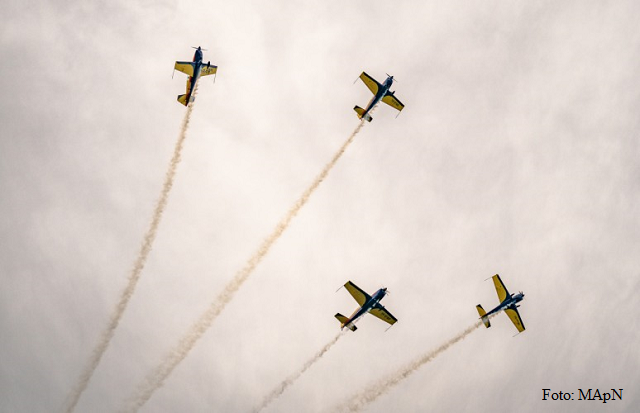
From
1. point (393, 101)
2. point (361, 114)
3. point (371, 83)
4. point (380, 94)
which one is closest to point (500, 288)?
point (393, 101)

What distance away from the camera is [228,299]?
8350 cm

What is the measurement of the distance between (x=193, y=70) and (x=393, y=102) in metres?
36.0

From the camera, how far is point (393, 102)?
93.4 m

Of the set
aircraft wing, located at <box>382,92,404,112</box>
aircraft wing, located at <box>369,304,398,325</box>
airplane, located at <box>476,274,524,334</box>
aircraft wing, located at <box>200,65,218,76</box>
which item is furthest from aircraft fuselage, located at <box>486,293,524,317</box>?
aircraft wing, located at <box>200,65,218,76</box>

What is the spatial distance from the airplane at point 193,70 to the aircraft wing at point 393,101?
30.8 metres

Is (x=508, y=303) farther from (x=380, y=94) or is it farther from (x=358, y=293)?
(x=380, y=94)

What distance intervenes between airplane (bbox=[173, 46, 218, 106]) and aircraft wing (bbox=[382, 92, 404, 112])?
3080 centimetres

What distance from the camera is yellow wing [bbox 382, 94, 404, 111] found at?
92438 mm

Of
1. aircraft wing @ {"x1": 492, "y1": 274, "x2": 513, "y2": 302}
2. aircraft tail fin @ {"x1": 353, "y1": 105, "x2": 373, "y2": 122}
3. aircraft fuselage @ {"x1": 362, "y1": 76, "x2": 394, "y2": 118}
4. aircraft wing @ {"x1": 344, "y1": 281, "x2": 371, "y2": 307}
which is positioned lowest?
aircraft wing @ {"x1": 344, "y1": 281, "x2": 371, "y2": 307}

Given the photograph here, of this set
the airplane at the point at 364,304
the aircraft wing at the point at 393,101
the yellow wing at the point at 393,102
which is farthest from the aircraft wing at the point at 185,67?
the airplane at the point at 364,304

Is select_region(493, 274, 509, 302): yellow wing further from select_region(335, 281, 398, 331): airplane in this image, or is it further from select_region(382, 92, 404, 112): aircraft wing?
select_region(382, 92, 404, 112): aircraft wing

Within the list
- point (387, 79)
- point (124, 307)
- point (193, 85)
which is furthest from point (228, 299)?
point (387, 79)

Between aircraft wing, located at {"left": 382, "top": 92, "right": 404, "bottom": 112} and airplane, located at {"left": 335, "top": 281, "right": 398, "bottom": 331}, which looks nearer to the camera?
airplane, located at {"left": 335, "top": 281, "right": 398, "bottom": 331}

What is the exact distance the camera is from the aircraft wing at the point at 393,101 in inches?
3634
